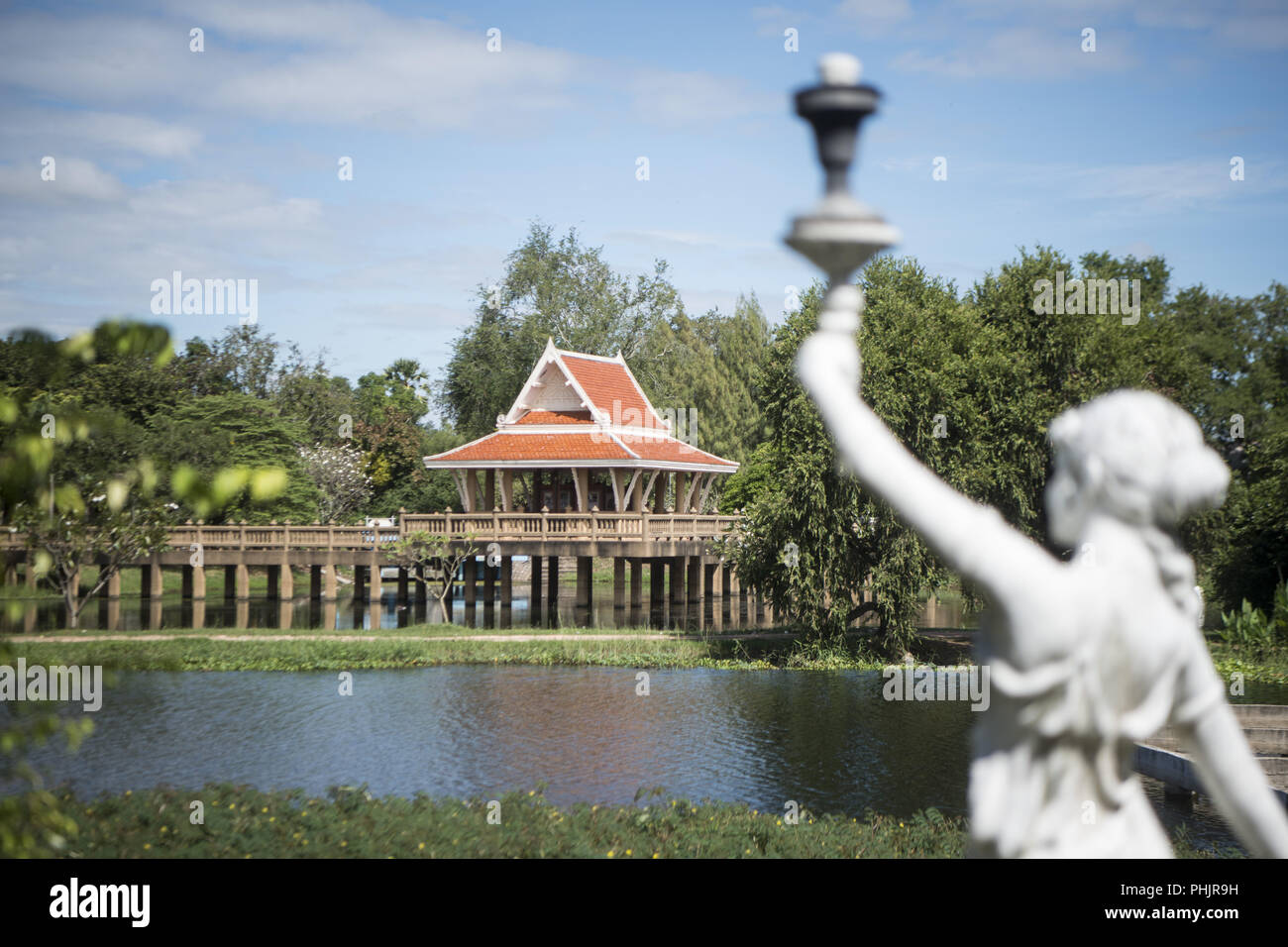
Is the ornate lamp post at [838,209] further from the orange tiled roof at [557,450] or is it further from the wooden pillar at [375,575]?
the orange tiled roof at [557,450]

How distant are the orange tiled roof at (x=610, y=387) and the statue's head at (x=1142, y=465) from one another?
41.0 metres

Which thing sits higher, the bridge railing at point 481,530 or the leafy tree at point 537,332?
the leafy tree at point 537,332

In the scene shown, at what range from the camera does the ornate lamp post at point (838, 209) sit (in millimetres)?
3119

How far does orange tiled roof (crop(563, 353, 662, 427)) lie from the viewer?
4462cm

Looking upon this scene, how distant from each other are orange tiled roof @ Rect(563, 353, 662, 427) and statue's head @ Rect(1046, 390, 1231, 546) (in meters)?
41.0

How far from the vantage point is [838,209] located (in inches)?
124

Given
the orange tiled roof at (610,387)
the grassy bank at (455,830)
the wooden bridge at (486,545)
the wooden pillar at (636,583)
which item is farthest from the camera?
the orange tiled roof at (610,387)

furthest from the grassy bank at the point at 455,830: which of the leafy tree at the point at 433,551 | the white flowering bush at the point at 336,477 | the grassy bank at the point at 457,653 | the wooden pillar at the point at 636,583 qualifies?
the white flowering bush at the point at 336,477

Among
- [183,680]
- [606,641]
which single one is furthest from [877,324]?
[183,680]

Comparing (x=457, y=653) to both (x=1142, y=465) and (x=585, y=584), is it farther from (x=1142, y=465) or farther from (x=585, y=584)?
(x=1142, y=465)

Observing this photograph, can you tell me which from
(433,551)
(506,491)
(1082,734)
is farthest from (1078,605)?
(506,491)

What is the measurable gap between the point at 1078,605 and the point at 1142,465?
40 cm

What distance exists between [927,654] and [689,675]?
6295 mm
